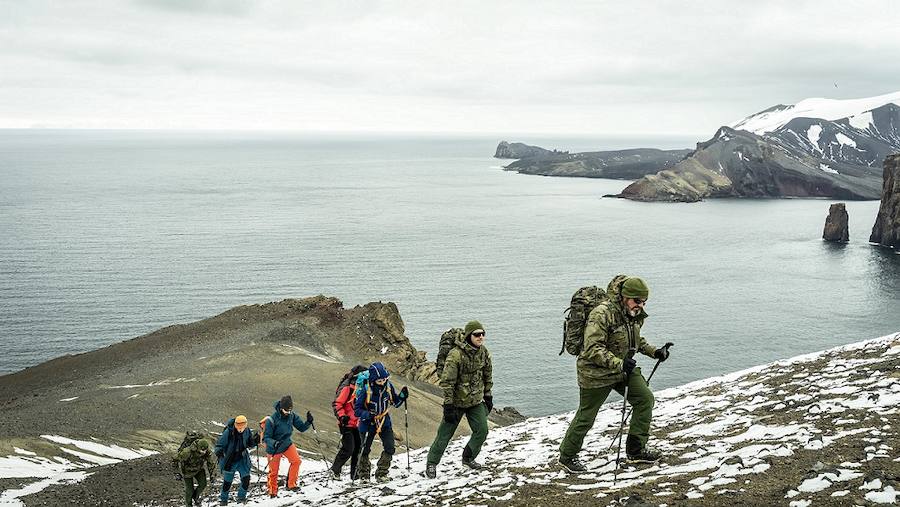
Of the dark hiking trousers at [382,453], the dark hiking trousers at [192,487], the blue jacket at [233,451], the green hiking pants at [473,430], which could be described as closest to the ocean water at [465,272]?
the blue jacket at [233,451]

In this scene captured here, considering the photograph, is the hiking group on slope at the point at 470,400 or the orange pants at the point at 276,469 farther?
the orange pants at the point at 276,469

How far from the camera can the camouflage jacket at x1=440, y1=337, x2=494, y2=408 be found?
10.9m

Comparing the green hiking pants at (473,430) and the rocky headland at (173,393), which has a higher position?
the green hiking pants at (473,430)

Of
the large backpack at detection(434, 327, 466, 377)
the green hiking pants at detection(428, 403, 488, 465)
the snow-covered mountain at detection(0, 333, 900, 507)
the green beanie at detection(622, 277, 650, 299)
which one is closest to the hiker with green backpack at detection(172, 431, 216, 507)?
the snow-covered mountain at detection(0, 333, 900, 507)

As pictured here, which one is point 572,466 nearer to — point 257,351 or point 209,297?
point 257,351

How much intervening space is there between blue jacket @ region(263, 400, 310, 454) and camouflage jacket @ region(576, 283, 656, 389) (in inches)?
245

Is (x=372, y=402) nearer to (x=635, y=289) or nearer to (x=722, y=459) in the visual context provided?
(x=635, y=289)

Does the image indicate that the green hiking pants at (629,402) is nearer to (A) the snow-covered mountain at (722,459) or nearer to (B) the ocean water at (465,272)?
(A) the snow-covered mountain at (722,459)

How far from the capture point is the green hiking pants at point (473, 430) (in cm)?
1130

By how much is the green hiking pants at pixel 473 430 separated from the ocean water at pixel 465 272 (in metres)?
30.7

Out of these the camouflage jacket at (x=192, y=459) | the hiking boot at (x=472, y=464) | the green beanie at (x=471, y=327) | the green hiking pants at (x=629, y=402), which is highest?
the green beanie at (x=471, y=327)

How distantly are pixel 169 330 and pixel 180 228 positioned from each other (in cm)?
7630

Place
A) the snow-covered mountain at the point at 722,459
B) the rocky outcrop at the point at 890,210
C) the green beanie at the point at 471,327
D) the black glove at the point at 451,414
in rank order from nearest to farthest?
1. the snow-covered mountain at the point at 722,459
2. the green beanie at the point at 471,327
3. the black glove at the point at 451,414
4. the rocky outcrop at the point at 890,210

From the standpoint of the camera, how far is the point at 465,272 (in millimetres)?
83375
